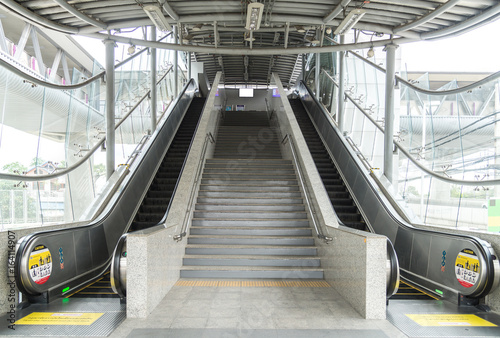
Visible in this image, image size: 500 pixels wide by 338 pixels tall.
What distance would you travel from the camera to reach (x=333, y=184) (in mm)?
8344

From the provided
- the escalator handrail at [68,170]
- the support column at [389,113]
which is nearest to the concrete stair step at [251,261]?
the escalator handrail at [68,170]

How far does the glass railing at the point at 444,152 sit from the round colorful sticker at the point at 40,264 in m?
5.36

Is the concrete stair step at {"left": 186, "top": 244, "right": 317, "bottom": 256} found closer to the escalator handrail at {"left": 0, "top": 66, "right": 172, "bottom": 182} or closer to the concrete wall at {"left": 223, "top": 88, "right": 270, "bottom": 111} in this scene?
the escalator handrail at {"left": 0, "top": 66, "right": 172, "bottom": 182}

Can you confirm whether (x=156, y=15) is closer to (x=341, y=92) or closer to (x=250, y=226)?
(x=250, y=226)

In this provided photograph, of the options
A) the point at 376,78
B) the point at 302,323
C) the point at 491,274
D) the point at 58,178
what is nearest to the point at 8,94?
the point at 58,178

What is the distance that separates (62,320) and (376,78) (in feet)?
30.2

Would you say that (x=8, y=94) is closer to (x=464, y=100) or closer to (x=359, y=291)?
Result: (x=359, y=291)

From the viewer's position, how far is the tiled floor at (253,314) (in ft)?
11.7

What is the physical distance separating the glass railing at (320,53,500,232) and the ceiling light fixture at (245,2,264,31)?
347cm

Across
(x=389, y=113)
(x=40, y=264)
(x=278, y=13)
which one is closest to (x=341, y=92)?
(x=389, y=113)

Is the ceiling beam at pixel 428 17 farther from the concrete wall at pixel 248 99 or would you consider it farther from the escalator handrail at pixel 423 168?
the concrete wall at pixel 248 99

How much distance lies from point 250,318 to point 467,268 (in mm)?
2589

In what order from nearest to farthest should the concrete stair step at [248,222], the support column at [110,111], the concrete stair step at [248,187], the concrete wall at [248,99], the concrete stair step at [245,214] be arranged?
the concrete stair step at [248,222]
the concrete stair step at [245,214]
the support column at [110,111]
the concrete stair step at [248,187]
the concrete wall at [248,99]

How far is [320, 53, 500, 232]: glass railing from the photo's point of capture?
530cm
